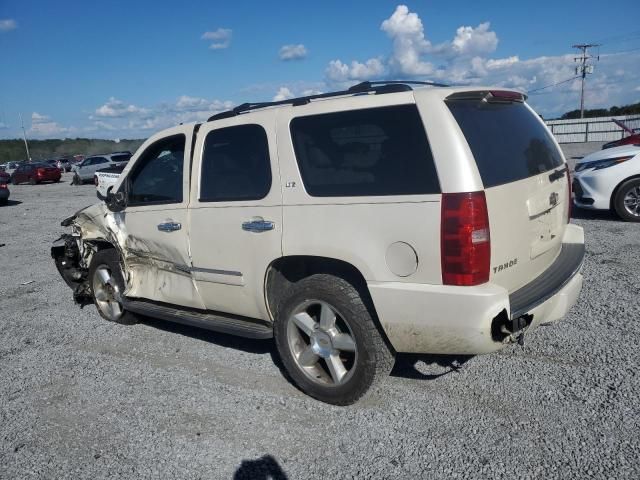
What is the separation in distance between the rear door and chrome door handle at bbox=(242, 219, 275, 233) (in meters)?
1.41

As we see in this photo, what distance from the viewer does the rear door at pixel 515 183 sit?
2988 millimetres

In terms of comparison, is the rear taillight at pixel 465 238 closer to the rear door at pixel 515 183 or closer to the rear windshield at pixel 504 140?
the rear door at pixel 515 183

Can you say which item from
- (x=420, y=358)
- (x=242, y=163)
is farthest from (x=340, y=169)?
(x=420, y=358)

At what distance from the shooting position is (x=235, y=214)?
3.81 m

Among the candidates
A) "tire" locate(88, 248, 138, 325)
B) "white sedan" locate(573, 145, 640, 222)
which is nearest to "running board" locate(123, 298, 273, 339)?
"tire" locate(88, 248, 138, 325)

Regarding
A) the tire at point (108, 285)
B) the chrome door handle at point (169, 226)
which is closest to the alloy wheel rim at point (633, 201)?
the chrome door handle at point (169, 226)

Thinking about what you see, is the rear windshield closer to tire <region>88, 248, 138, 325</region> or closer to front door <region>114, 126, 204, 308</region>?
front door <region>114, 126, 204, 308</region>

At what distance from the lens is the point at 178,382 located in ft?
13.3

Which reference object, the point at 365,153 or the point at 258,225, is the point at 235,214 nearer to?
the point at 258,225

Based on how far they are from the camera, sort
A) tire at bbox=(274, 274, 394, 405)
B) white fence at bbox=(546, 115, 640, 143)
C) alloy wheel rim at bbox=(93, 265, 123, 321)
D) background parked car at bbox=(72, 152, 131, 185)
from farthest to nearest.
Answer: white fence at bbox=(546, 115, 640, 143)
background parked car at bbox=(72, 152, 131, 185)
alloy wheel rim at bbox=(93, 265, 123, 321)
tire at bbox=(274, 274, 394, 405)

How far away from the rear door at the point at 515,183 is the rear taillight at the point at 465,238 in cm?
8

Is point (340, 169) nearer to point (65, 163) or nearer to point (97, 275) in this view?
point (97, 275)

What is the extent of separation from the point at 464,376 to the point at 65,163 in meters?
59.5

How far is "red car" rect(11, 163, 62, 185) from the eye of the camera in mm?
35438
